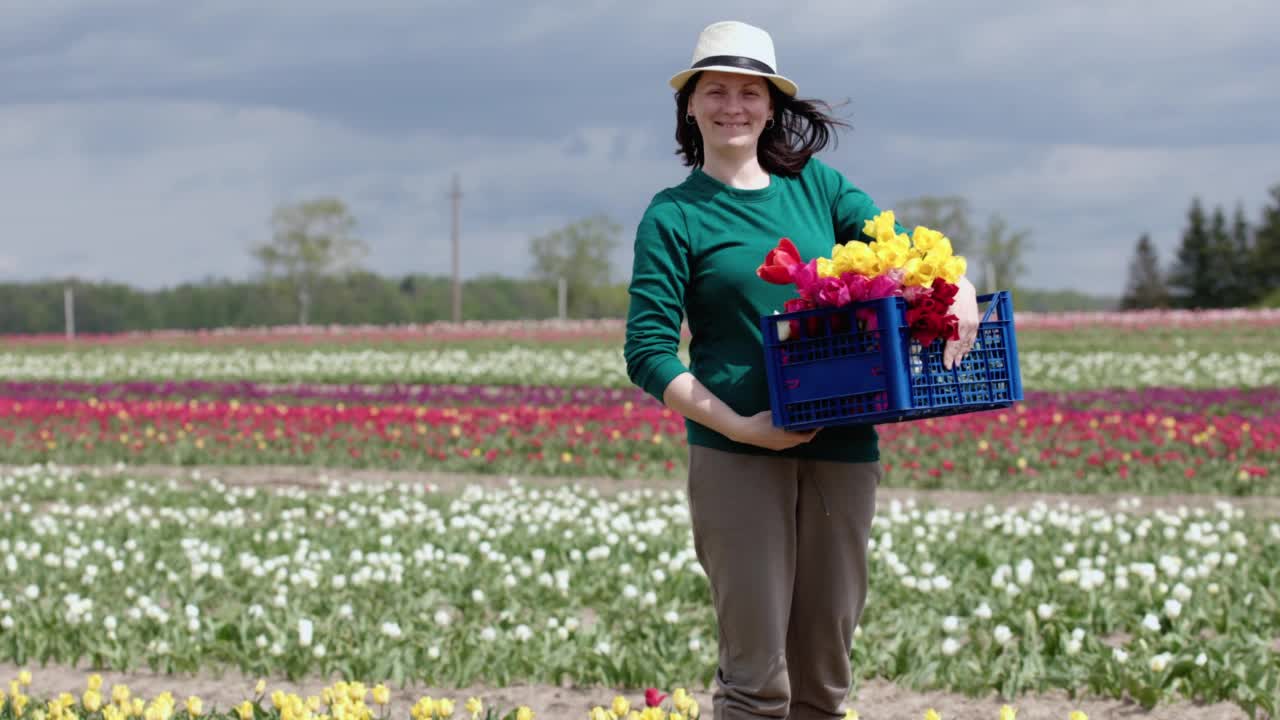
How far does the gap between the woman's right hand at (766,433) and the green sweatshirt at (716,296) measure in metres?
0.09

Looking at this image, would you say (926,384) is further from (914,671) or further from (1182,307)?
(1182,307)

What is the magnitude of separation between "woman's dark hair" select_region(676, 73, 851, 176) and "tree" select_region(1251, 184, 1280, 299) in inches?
2173

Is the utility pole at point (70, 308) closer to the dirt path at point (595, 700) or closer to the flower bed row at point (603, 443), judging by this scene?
the flower bed row at point (603, 443)

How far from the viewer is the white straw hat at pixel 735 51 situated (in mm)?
2941

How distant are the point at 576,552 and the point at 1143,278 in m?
59.5

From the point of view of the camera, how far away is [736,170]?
10.0ft

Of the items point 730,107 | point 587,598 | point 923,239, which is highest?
point 730,107

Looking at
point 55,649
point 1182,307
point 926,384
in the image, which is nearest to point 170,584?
point 55,649

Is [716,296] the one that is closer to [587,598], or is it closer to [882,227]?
[882,227]

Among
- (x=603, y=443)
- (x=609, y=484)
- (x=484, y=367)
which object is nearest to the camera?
(x=609, y=484)

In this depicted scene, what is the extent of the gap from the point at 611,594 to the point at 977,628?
1827 mm

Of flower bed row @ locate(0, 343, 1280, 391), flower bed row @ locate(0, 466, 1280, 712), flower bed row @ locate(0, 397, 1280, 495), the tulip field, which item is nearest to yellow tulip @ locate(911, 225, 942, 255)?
the tulip field

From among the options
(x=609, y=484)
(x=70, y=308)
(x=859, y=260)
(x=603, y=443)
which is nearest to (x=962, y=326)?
(x=859, y=260)

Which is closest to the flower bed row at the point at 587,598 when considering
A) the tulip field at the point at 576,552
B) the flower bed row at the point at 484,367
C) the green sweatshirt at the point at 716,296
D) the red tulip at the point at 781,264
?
the tulip field at the point at 576,552
